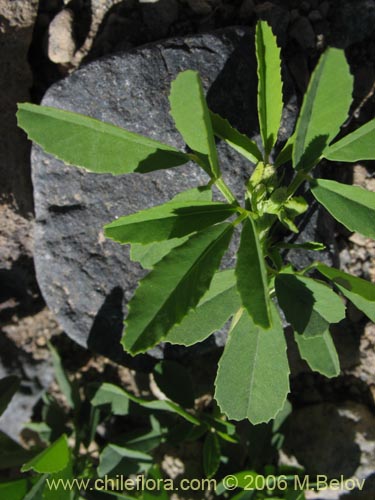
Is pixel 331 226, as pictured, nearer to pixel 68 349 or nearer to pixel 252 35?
pixel 252 35

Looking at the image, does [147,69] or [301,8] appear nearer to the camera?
[147,69]

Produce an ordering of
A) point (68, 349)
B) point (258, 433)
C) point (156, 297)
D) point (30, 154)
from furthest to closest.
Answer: point (68, 349) < point (30, 154) < point (258, 433) < point (156, 297)

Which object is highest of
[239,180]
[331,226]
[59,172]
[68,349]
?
[59,172]

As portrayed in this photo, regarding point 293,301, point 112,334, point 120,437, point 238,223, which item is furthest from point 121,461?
point 238,223

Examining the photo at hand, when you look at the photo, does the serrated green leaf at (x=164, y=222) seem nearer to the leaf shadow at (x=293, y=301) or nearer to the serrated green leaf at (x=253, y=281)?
the serrated green leaf at (x=253, y=281)

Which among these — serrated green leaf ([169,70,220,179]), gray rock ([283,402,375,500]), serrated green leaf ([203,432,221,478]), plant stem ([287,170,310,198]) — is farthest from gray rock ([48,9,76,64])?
gray rock ([283,402,375,500])

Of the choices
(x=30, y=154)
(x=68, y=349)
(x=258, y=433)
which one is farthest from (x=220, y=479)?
(x=30, y=154)

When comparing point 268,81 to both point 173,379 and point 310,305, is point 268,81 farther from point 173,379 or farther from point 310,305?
point 173,379

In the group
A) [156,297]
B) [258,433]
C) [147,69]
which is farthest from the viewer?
[258,433]
